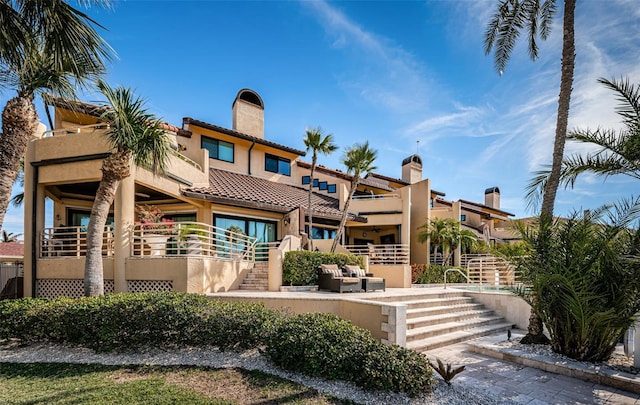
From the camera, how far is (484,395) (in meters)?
6.22

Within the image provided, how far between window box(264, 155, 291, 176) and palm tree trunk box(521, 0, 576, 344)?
17.0 meters

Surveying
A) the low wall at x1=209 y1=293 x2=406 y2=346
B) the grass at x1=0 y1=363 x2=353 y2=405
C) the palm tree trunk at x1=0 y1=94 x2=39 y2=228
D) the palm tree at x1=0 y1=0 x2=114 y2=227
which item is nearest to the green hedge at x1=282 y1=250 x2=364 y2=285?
the low wall at x1=209 y1=293 x2=406 y2=346

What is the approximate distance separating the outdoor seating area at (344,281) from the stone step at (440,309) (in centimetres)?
261

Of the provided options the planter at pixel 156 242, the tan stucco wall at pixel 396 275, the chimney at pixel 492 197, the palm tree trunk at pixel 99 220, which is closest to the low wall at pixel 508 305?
the tan stucco wall at pixel 396 275

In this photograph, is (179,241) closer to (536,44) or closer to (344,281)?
(344,281)

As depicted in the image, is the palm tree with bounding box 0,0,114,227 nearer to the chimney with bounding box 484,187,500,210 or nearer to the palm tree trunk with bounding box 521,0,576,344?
the palm tree trunk with bounding box 521,0,576,344

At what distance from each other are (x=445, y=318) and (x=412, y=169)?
948 inches

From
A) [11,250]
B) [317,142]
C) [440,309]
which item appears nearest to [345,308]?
[440,309]

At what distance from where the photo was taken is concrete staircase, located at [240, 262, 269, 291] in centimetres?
1397

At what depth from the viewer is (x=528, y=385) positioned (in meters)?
6.85

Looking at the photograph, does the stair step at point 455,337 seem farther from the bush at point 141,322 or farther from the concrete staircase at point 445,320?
the bush at point 141,322

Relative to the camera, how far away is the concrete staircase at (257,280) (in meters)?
14.0

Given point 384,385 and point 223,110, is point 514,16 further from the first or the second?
point 223,110

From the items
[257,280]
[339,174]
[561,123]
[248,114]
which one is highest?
[248,114]
